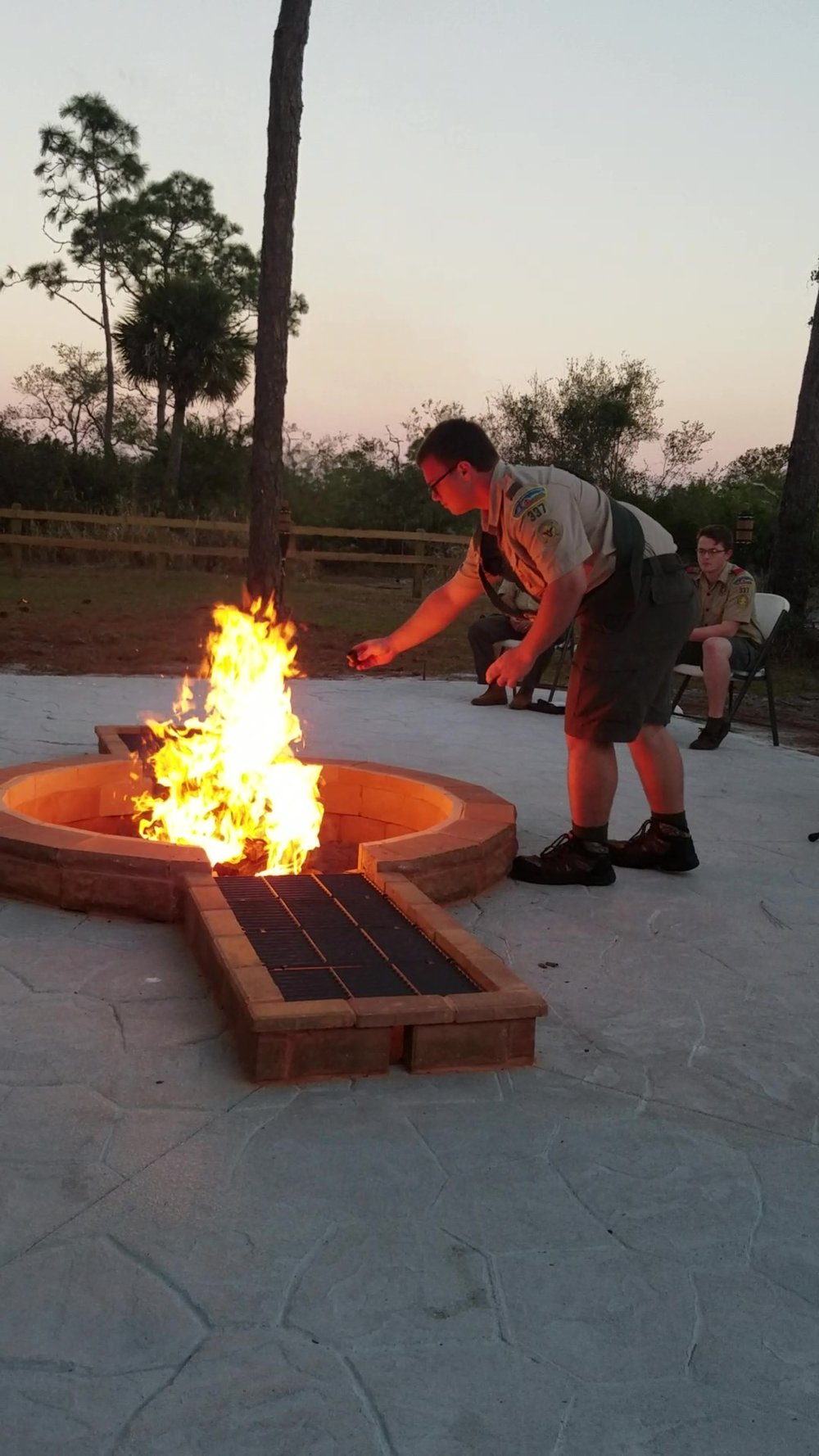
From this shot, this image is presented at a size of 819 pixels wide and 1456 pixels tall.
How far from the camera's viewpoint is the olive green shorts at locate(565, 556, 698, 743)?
3848mm

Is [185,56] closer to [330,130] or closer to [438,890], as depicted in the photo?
[330,130]

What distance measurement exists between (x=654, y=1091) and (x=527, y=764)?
3771mm

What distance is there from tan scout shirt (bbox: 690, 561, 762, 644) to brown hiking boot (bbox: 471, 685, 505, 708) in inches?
68.2

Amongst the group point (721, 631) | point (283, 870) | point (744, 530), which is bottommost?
point (283, 870)

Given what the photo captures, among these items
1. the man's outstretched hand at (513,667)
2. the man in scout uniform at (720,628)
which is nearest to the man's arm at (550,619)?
the man's outstretched hand at (513,667)

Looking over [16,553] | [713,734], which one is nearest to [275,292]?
[713,734]

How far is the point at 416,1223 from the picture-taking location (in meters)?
1.97

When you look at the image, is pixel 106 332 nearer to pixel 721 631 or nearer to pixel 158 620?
pixel 158 620

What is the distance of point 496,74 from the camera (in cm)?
1365

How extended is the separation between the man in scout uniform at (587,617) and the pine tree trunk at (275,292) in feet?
26.6

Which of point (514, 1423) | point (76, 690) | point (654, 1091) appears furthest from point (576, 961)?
point (76, 690)

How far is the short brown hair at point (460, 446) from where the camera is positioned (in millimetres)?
3586

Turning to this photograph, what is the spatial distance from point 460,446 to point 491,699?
4.93 m

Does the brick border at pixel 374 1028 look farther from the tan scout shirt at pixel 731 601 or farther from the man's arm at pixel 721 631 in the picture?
the tan scout shirt at pixel 731 601
